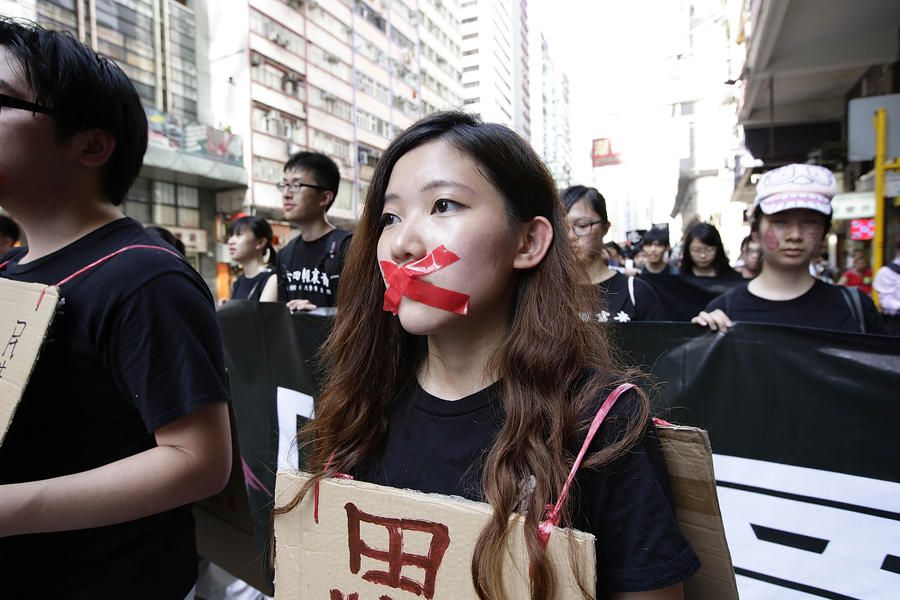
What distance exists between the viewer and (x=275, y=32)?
27953mm

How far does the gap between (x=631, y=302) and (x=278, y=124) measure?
2828 centimetres

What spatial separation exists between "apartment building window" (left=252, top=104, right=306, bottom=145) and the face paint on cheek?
89.3ft

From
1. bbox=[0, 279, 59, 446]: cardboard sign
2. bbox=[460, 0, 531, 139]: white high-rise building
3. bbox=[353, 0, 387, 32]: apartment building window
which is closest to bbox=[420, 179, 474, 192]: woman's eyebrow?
bbox=[0, 279, 59, 446]: cardboard sign

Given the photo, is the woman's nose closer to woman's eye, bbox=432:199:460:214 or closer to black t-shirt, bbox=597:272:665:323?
woman's eye, bbox=432:199:460:214

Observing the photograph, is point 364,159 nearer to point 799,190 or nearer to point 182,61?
point 182,61

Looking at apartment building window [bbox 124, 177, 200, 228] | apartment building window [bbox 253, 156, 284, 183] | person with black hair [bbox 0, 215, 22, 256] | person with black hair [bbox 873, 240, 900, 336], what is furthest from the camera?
apartment building window [bbox 253, 156, 284, 183]

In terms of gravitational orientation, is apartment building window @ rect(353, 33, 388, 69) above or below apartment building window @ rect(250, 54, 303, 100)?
above

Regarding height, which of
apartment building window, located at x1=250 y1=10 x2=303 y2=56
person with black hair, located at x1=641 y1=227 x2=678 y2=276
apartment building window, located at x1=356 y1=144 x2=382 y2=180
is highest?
apartment building window, located at x1=250 y1=10 x2=303 y2=56

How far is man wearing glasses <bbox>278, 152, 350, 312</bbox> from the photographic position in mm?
3867

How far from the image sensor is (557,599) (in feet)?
2.88

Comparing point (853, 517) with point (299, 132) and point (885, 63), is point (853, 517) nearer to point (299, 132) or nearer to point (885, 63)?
point (885, 63)

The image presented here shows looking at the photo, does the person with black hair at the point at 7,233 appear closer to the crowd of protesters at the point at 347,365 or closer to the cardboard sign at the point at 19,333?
the crowd of protesters at the point at 347,365

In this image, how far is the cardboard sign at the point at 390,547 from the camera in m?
0.90

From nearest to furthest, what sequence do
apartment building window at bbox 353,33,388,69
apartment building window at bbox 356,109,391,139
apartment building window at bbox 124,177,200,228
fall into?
apartment building window at bbox 124,177,200,228 < apartment building window at bbox 353,33,388,69 < apartment building window at bbox 356,109,391,139
